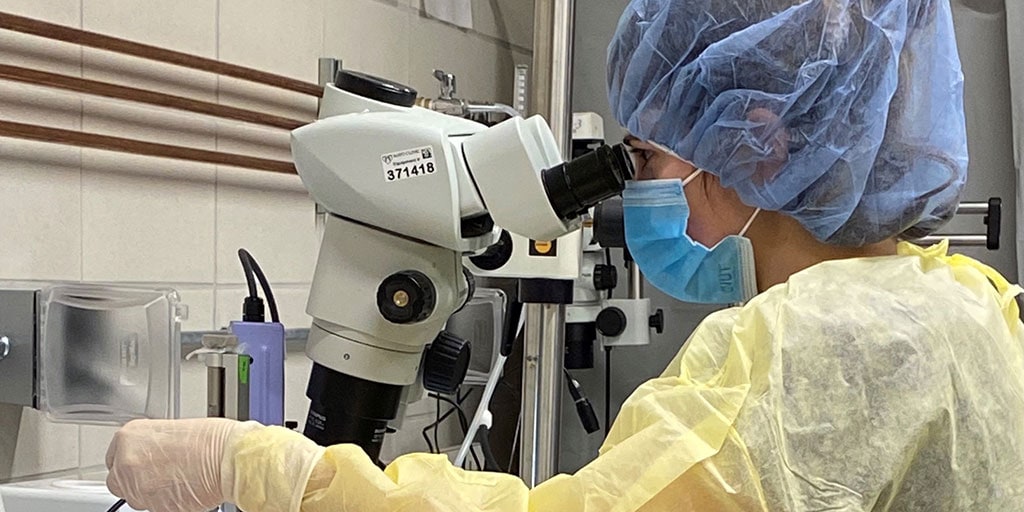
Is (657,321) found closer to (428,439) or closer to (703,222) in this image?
(428,439)

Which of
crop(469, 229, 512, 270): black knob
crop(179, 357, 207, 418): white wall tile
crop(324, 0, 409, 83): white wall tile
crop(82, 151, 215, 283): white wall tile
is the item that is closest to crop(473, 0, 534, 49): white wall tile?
crop(324, 0, 409, 83): white wall tile

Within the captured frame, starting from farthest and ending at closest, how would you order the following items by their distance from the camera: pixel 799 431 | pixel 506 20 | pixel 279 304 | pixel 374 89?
pixel 506 20 < pixel 279 304 < pixel 374 89 < pixel 799 431

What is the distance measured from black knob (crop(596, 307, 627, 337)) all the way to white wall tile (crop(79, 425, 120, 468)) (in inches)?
42.8

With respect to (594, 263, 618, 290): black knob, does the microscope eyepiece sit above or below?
above

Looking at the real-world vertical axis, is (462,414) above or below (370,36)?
below

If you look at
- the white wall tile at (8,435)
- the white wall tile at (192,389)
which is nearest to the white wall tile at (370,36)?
the white wall tile at (192,389)

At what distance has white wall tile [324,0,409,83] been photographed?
2.00 m

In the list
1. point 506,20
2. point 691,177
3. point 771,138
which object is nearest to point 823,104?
point 771,138

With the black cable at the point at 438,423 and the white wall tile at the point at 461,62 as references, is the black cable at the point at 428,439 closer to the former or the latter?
the black cable at the point at 438,423

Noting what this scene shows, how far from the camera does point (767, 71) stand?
3.35 feet

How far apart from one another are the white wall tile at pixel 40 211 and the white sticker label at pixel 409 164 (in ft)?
2.00

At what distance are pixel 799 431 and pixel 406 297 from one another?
0.41 meters

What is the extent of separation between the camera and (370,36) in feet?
6.88

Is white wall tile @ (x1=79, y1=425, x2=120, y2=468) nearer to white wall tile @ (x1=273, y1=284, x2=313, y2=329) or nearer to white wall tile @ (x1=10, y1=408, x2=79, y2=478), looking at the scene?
white wall tile @ (x1=10, y1=408, x2=79, y2=478)
